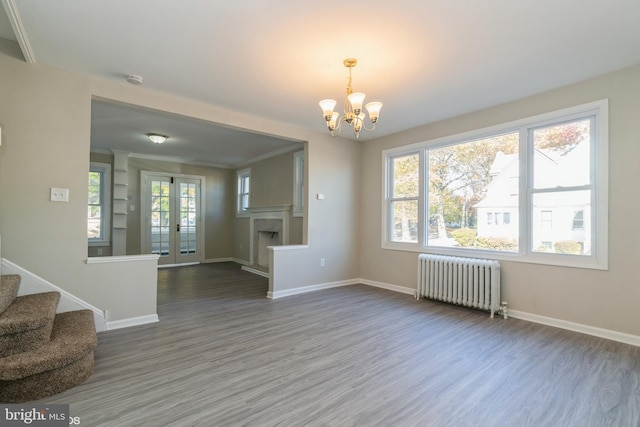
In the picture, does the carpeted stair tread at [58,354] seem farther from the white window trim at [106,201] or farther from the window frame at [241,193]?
the window frame at [241,193]

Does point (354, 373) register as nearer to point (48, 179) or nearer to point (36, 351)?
point (36, 351)

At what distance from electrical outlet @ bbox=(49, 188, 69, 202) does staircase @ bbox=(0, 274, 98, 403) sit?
0.80 meters

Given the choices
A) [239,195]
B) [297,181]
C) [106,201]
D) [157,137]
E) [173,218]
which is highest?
[157,137]

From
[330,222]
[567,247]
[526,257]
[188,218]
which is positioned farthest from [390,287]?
[188,218]

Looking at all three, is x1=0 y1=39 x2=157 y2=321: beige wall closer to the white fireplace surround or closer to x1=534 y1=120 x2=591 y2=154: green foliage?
the white fireplace surround

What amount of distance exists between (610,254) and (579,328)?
830 mm

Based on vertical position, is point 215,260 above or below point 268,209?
below

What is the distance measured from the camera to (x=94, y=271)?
3031 millimetres

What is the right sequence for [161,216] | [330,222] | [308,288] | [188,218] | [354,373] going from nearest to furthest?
[354,373] → [308,288] → [330,222] → [161,216] → [188,218]

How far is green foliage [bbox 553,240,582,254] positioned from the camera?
3158 mm

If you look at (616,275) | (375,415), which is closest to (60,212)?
(375,415)

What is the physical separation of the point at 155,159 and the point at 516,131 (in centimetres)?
732

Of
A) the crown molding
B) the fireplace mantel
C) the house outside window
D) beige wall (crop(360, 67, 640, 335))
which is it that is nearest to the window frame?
the fireplace mantel

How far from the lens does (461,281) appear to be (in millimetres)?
3869
